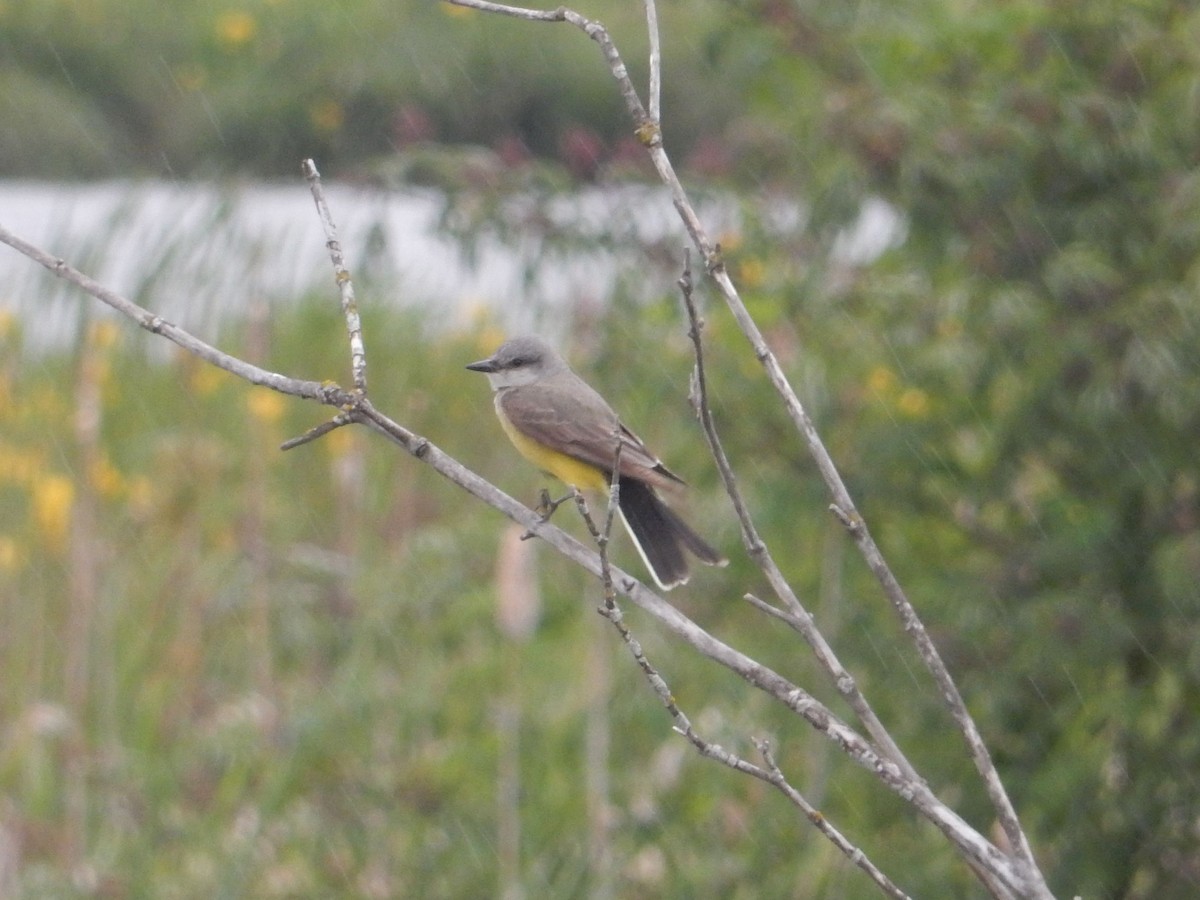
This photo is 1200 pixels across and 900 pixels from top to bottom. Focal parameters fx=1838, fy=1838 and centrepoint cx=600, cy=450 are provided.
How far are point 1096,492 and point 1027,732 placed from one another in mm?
580

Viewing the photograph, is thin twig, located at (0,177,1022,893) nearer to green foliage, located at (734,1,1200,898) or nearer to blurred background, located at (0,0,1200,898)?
blurred background, located at (0,0,1200,898)

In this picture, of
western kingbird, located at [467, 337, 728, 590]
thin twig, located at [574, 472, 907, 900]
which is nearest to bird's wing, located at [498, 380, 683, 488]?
western kingbird, located at [467, 337, 728, 590]

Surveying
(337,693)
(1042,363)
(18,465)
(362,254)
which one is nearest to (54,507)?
(18,465)

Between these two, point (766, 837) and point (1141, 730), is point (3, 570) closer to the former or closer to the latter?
point (766, 837)

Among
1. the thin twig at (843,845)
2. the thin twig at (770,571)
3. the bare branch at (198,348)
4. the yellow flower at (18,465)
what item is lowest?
the thin twig at (843,845)

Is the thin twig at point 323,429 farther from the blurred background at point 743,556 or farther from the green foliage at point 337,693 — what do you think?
the green foliage at point 337,693

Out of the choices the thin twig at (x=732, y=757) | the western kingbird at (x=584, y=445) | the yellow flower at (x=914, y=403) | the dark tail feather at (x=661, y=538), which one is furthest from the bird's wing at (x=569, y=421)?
the thin twig at (x=732, y=757)

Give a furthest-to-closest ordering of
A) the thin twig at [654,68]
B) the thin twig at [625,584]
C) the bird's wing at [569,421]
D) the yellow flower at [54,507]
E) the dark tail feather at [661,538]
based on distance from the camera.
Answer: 1. the yellow flower at [54,507]
2. the bird's wing at [569,421]
3. the dark tail feather at [661,538]
4. the thin twig at [654,68]
5. the thin twig at [625,584]

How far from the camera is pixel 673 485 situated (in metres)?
3.35

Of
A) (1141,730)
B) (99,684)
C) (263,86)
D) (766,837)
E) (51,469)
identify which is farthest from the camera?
(263,86)

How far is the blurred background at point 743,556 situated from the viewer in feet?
13.4

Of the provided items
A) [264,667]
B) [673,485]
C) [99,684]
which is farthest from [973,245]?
[99,684]

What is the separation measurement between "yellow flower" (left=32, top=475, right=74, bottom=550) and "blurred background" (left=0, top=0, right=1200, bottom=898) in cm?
3

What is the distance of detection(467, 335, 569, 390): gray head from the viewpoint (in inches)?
161
